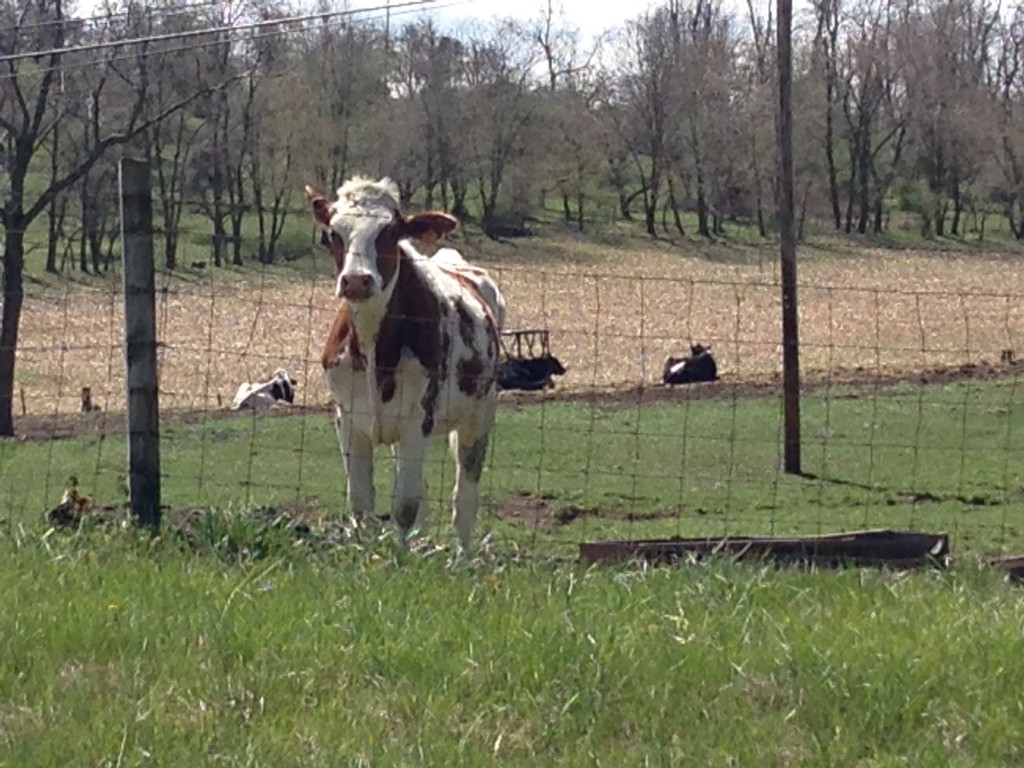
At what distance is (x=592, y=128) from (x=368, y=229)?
60.0m

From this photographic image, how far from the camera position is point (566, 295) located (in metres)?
42.3

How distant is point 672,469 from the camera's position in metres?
18.0

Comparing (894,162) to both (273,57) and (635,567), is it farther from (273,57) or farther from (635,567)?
(635,567)

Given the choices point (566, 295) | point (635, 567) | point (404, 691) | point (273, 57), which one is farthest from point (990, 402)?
point (273, 57)

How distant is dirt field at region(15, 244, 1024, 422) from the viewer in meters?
26.5

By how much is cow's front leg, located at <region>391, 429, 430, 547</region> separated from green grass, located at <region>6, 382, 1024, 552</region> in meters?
2.19

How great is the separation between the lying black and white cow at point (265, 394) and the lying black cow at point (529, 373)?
3.32m

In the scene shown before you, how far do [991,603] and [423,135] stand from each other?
2195 inches

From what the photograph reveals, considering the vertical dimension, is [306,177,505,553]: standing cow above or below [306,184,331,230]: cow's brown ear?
below

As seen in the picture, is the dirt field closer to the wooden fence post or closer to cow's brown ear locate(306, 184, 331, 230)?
cow's brown ear locate(306, 184, 331, 230)

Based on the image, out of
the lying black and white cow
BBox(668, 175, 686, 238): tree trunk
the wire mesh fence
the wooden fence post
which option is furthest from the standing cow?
BBox(668, 175, 686, 238): tree trunk

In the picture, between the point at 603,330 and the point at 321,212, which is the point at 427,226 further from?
the point at 603,330

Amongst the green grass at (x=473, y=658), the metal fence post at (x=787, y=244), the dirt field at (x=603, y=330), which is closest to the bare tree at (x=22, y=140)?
the dirt field at (x=603, y=330)

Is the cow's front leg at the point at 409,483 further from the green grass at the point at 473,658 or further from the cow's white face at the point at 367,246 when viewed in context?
the green grass at the point at 473,658
